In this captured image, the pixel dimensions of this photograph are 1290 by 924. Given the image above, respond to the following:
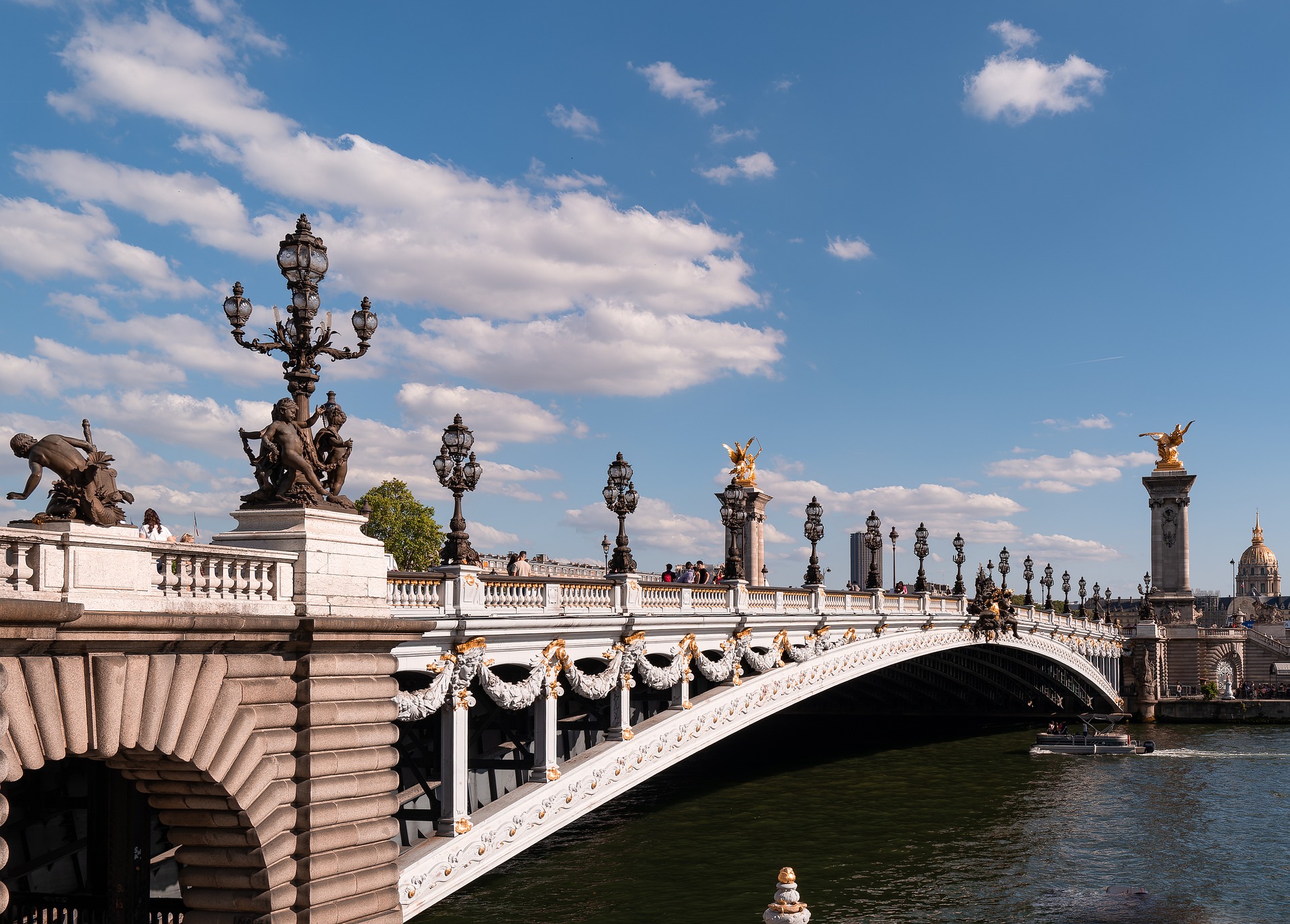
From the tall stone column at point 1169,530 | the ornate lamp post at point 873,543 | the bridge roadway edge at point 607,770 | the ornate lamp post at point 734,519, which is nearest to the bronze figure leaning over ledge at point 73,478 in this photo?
the bridge roadway edge at point 607,770

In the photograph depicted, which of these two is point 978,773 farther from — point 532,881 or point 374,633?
point 374,633

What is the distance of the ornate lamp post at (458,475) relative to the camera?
20.0 m

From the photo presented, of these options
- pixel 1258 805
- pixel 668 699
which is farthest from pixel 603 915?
pixel 1258 805

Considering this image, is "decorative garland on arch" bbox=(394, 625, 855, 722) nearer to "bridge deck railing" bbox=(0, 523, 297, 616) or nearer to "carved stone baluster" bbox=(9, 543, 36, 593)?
"bridge deck railing" bbox=(0, 523, 297, 616)

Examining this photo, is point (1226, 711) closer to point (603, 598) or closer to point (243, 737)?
point (603, 598)

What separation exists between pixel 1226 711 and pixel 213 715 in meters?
75.6

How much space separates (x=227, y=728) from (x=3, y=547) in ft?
12.1

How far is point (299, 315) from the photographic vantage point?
632 inches

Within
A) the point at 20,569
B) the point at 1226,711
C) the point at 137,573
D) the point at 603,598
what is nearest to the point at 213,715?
the point at 137,573

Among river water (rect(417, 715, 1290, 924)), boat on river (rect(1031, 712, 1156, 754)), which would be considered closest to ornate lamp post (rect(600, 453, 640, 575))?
river water (rect(417, 715, 1290, 924))

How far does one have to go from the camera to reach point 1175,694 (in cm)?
8656

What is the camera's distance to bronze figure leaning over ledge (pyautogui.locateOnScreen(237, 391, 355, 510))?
15992 millimetres

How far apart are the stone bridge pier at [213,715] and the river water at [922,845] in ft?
33.7

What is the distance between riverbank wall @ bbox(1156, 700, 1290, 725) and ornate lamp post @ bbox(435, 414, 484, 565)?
67.8 meters
